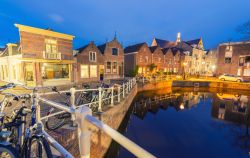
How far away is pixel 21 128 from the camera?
2260 mm

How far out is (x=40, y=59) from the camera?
14.1m

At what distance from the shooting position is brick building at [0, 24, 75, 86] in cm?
1339

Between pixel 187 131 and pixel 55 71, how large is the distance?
16.0 meters

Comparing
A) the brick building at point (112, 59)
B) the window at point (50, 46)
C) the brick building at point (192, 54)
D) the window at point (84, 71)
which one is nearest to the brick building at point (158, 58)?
the brick building at point (112, 59)

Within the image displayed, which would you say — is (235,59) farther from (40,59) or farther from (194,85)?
(40,59)

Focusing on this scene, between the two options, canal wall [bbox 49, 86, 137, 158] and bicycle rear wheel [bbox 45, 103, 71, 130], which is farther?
bicycle rear wheel [bbox 45, 103, 71, 130]

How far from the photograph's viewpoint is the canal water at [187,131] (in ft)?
20.3

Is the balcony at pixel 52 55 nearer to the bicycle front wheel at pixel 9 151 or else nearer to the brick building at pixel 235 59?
the bicycle front wheel at pixel 9 151

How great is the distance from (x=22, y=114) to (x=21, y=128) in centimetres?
26

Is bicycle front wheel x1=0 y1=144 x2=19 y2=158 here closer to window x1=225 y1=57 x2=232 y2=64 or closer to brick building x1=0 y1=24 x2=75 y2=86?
brick building x1=0 y1=24 x2=75 y2=86

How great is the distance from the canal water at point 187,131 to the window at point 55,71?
10906 millimetres

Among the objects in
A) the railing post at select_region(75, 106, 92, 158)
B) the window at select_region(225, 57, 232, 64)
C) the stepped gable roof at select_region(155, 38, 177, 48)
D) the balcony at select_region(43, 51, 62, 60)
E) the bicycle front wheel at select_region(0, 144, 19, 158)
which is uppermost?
the stepped gable roof at select_region(155, 38, 177, 48)

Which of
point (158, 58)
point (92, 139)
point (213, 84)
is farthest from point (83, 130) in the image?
point (158, 58)

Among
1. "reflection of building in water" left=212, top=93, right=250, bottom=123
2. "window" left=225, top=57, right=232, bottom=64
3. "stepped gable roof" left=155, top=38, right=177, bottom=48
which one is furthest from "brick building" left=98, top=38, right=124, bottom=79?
"window" left=225, top=57, right=232, bottom=64
